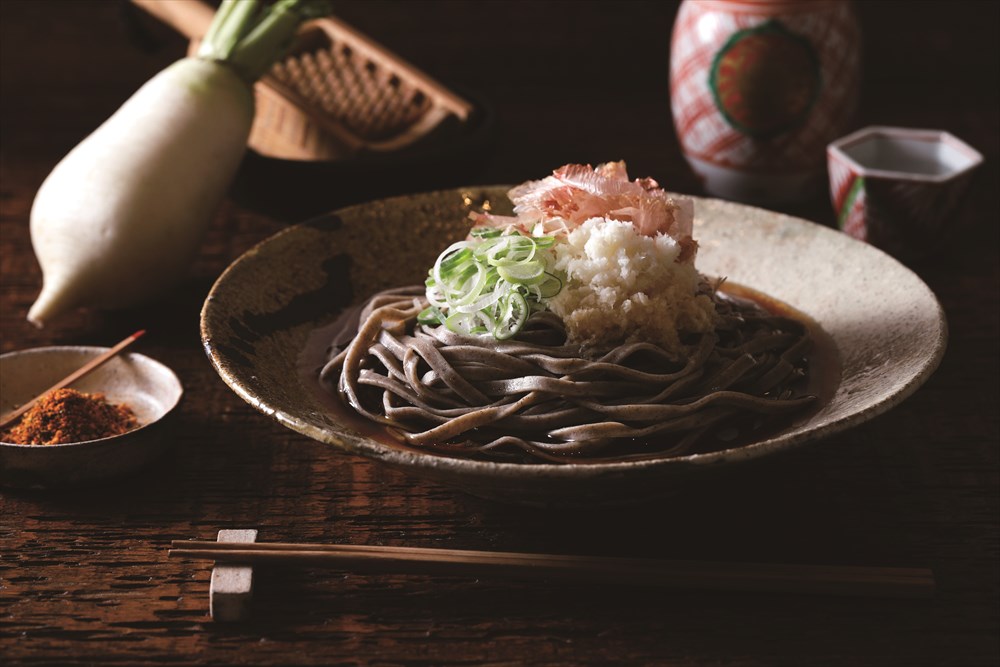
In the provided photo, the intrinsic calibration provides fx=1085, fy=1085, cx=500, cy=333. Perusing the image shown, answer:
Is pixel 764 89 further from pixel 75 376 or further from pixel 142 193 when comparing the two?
pixel 75 376

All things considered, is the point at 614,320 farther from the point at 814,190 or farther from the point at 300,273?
the point at 814,190

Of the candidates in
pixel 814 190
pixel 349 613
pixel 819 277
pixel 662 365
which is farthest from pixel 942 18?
pixel 349 613

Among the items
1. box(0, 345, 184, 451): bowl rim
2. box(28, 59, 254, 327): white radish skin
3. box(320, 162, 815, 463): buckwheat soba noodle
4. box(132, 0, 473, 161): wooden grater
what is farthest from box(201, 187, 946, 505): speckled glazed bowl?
box(132, 0, 473, 161): wooden grater

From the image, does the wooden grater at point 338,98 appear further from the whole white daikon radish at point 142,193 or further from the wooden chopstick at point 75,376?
the wooden chopstick at point 75,376

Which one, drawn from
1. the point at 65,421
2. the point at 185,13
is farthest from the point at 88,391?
the point at 185,13

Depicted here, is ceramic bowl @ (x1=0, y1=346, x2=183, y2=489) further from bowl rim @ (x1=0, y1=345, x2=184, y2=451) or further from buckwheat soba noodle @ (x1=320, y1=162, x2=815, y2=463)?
buckwheat soba noodle @ (x1=320, y1=162, x2=815, y2=463)

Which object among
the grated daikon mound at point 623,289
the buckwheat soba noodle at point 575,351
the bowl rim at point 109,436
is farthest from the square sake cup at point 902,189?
the bowl rim at point 109,436

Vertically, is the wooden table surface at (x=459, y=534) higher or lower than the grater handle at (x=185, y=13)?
lower

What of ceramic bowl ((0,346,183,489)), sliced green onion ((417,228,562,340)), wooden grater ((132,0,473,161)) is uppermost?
sliced green onion ((417,228,562,340))
